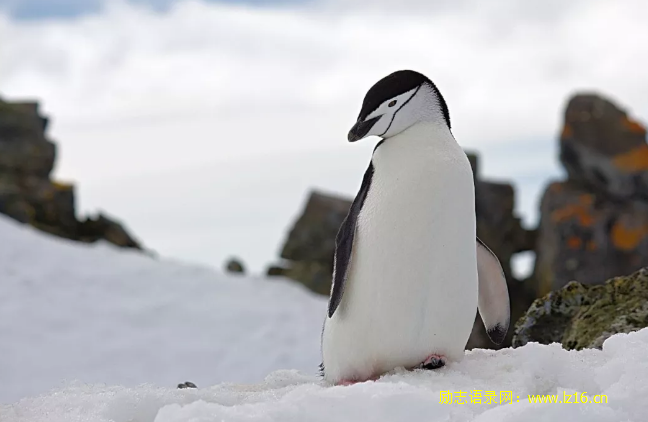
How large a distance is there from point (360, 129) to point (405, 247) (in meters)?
0.53

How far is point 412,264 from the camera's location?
3.04 metres

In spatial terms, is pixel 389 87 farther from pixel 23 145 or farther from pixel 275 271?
pixel 23 145

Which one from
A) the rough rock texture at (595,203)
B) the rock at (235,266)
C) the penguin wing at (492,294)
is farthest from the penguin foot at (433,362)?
the rock at (235,266)

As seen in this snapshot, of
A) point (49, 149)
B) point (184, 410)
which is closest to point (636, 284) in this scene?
point (184, 410)

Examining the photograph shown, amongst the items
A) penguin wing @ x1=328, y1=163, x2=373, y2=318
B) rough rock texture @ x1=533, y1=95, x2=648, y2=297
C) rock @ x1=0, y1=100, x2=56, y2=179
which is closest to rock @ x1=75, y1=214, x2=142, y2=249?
rock @ x1=0, y1=100, x2=56, y2=179

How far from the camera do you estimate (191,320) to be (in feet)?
34.7

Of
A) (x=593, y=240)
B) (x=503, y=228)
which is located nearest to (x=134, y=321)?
(x=593, y=240)

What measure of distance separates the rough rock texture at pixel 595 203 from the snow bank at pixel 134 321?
15.9 feet

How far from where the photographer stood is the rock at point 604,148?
48.1 ft

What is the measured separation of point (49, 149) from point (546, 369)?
16.4 meters

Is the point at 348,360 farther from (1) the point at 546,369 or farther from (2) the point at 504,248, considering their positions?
(2) the point at 504,248

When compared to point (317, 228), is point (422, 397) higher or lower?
higher

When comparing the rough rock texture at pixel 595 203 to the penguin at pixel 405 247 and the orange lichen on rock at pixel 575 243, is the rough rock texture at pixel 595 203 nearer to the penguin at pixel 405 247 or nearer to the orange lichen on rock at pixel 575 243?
the orange lichen on rock at pixel 575 243

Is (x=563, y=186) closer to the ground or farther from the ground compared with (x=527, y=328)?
closer to the ground
